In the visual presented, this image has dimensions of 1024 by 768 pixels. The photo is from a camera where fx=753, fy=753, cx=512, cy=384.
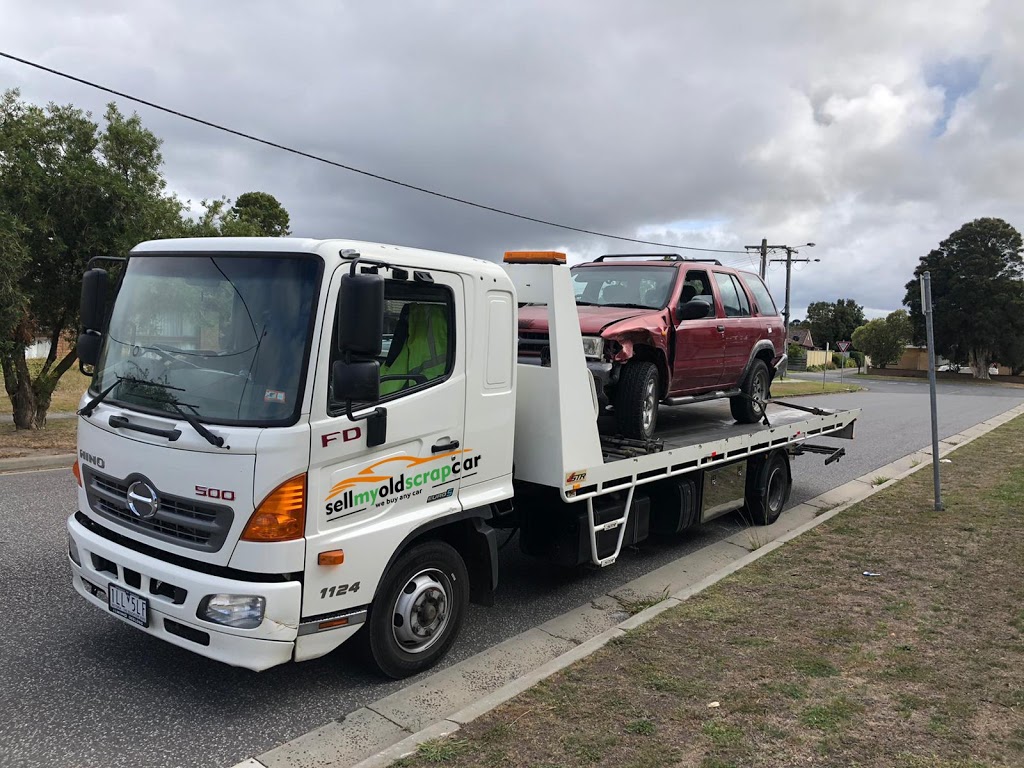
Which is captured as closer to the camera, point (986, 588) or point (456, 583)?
point (456, 583)

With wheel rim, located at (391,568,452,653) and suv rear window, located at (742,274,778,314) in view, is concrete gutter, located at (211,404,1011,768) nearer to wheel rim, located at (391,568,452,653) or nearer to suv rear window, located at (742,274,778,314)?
wheel rim, located at (391,568,452,653)

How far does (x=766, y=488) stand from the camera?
8.12 meters

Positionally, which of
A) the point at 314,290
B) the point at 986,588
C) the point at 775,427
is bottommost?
the point at 986,588

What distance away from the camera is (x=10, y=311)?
9602 millimetres

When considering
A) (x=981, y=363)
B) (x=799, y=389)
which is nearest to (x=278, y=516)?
(x=799, y=389)

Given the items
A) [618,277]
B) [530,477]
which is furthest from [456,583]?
[618,277]

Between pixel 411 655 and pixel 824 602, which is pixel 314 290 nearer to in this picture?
pixel 411 655

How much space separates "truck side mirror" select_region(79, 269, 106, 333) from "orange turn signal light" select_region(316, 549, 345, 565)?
6.40 feet

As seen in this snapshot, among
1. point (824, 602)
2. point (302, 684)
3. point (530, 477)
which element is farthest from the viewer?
point (824, 602)

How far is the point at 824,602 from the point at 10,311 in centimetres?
992

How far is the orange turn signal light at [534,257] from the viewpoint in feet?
16.4

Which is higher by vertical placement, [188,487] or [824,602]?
[188,487]

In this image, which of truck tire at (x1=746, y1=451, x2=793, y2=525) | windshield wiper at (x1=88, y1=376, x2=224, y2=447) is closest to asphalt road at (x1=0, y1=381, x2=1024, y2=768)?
windshield wiper at (x1=88, y1=376, x2=224, y2=447)

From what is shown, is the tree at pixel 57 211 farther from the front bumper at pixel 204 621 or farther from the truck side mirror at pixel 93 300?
the front bumper at pixel 204 621
